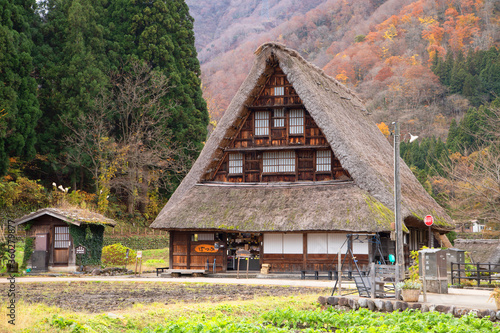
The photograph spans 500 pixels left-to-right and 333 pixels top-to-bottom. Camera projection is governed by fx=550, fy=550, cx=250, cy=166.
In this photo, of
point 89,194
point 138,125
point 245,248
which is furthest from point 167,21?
point 245,248

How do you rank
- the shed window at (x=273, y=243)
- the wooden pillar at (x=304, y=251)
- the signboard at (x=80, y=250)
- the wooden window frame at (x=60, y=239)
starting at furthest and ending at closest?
the wooden window frame at (x=60, y=239) → the signboard at (x=80, y=250) → the shed window at (x=273, y=243) → the wooden pillar at (x=304, y=251)

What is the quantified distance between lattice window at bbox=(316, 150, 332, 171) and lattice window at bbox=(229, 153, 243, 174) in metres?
4.03

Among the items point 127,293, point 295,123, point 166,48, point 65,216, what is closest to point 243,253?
point 295,123

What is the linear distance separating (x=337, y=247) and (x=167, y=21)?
26.5 meters

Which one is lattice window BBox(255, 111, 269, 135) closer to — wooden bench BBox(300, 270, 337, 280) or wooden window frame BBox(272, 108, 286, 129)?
wooden window frame BBox(272, 108, 286, 129)

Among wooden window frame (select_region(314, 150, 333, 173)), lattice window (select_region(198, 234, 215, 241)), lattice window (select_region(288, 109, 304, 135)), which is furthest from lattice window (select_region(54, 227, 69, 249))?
wooden window frame (select_region(314, 150, 333, 173))

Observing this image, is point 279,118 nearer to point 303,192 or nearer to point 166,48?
point 303,192

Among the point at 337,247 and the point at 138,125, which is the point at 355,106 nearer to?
the point at 337,247

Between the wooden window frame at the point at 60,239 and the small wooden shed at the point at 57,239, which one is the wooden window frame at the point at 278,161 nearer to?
the small wooden shed at the point at 57,239

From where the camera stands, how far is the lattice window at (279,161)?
28000 millimetres

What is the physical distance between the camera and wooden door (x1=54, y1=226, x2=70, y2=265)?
26156 millimetres

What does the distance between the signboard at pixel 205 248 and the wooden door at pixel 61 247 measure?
20.1 ft

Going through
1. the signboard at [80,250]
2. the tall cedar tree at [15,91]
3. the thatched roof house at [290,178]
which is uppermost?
the tall cedar tree at [15,91]

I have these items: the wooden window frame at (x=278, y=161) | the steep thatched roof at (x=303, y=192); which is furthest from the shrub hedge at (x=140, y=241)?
the wooden window frame at (x=278, y=161)
